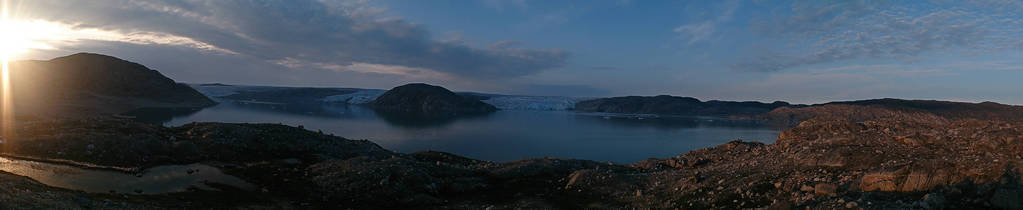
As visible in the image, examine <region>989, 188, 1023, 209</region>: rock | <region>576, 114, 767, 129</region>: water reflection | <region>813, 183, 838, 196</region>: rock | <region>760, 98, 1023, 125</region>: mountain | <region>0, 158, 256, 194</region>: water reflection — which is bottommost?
<region>576, 114, 767, 129</region>: water reflection

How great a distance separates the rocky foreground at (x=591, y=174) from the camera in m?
10.2

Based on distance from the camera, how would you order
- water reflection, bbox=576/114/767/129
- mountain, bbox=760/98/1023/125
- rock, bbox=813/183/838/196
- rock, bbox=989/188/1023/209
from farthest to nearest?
water reflection, bbox=576/114/767/129, mountain, bbox=760/98/1023/125, rock, bbox=813/183/838/196, rock, bbox=989/188/1023/209

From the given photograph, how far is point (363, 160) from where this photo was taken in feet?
79.5

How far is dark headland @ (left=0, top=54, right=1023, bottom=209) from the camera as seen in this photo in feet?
33.7

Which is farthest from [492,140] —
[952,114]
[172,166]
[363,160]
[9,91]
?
[952,114]

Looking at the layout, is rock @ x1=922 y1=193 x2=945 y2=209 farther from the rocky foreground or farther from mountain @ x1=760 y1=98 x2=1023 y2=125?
mountain @ x1=760 y1=98 x2=1023 y2=125

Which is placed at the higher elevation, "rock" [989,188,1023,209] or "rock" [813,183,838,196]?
"rock" [989,188,1023,209]

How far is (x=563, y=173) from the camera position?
24.7 metres

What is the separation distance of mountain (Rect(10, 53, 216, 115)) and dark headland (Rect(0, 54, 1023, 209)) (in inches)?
2976

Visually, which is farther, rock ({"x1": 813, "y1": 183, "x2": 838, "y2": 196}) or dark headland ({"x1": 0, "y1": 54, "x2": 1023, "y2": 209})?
rock ({"x1": 813, "y1": 183, "x2": 838, "y2": 196})

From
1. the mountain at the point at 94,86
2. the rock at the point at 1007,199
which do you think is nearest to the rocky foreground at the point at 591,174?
the rock at the point at 1007,199

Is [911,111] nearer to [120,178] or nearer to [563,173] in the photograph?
[563,173]

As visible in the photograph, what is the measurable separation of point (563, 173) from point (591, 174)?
158 inches

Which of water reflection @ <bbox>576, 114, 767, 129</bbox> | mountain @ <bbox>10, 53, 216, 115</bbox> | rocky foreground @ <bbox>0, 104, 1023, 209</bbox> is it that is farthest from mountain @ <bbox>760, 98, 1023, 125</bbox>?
mountain @ <bbox>10, 53, 216, 115</bbox>
